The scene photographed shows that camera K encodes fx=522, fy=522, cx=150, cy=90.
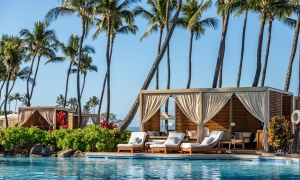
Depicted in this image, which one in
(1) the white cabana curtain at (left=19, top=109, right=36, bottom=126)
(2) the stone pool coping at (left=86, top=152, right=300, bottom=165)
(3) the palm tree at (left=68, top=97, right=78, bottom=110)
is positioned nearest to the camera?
(2) the stone pool coping at (left=86, top=152, right=300, bottom=165)

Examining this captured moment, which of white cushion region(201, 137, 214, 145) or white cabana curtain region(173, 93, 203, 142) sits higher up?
white cabana curtain region(173, 93, 203, 142)

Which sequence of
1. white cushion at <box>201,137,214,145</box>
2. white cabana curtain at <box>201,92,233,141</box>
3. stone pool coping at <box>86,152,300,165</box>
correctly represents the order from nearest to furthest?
stone pool coping at <box>86,152,300,165</box> < white cushion at <box>201,137,214,145</box> < white cabana curtain at <box>201,92,233,141</box>

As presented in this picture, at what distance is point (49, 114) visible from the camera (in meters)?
27.2

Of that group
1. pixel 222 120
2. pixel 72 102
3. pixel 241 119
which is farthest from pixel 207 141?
pixel 72 102

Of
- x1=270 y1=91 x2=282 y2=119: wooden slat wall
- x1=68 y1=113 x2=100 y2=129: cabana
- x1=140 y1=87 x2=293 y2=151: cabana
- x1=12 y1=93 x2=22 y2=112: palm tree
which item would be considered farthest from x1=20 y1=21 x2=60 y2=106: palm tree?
x1=12 y1=93 x2=22 y2=112: palm tree

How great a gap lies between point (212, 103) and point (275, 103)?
86.7 inches

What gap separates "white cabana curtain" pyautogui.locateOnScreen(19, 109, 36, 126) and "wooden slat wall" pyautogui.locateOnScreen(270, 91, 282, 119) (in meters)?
13.7

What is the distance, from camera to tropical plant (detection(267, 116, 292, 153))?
16.5 meters

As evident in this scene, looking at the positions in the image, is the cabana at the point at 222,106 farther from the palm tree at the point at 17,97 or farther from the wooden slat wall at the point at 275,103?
the palm tree at the point at 17,97

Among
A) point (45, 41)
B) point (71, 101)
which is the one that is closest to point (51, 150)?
point (45, 41)

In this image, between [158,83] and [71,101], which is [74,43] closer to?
[158,83]

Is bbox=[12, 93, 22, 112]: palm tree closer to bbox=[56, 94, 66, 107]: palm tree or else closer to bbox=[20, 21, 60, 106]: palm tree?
bbox=[56, 94, 66, 107]: palm tree

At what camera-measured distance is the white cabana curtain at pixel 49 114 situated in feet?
88.9

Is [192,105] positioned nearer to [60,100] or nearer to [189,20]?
[189,20]
